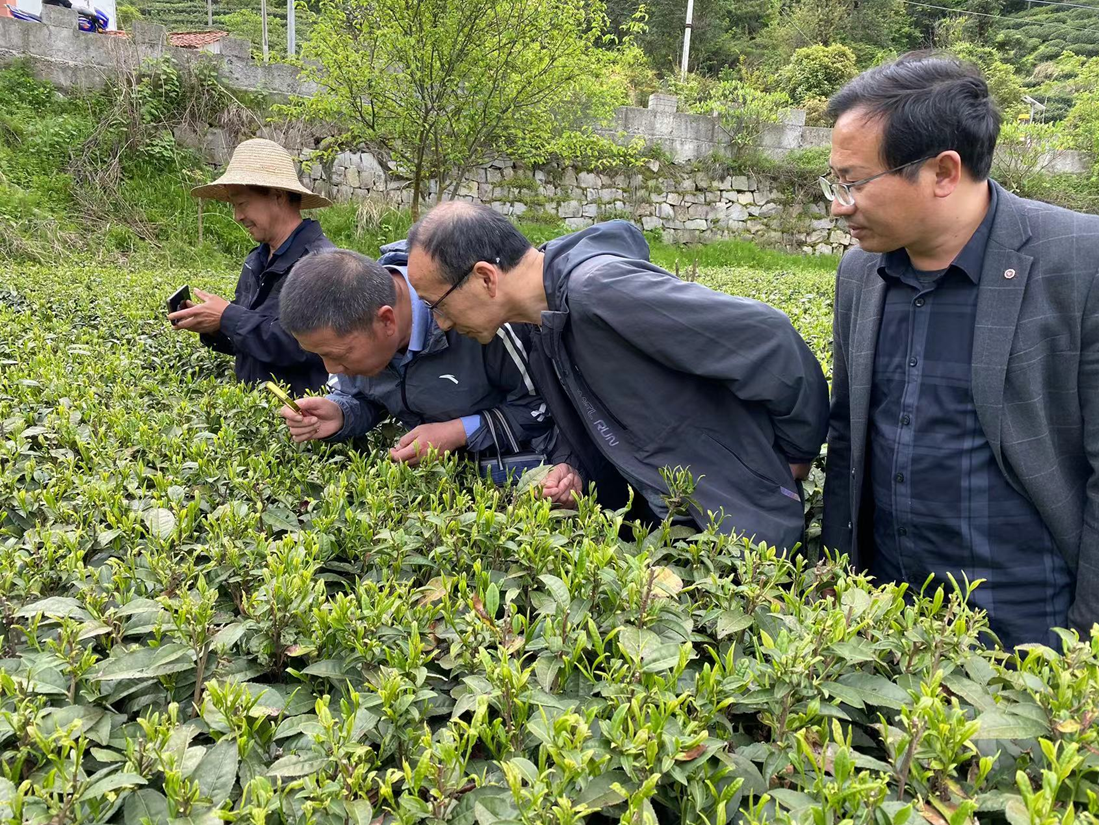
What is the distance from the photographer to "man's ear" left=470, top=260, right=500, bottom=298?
2.28 meters

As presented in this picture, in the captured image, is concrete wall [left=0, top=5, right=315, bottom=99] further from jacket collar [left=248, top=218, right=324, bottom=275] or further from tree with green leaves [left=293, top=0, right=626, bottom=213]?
jacket collar [left=248, top=218, right=324, bottom=275]

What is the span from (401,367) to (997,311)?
178cm

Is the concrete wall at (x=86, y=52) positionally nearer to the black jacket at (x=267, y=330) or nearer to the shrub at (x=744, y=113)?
→ the shrub at (x=744, y=113)

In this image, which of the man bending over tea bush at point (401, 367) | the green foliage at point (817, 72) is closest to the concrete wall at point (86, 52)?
the man bending over tea bush at point (401, 367)

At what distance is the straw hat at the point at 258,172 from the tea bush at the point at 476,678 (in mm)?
2003

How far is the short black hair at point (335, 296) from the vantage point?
2498 millimetres

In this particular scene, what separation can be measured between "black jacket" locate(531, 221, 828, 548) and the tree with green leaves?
27.1 feet

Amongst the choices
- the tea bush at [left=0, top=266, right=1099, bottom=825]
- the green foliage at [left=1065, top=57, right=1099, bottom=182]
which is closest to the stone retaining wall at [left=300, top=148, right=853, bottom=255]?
the green foliage at [left=1065, top=57, right=1099, bottom=182]

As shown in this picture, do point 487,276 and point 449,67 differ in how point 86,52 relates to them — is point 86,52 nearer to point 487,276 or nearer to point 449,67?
point 449,67

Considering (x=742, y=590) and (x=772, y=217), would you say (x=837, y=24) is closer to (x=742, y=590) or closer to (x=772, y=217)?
(x=772, y=217)

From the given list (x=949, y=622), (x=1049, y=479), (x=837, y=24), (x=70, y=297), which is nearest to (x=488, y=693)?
(x=949, y=622)

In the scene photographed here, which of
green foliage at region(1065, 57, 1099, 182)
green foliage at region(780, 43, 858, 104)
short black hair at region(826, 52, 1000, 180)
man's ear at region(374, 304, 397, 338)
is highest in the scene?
green foliage at region(780, 43, 858, 104)

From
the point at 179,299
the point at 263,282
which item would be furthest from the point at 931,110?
the point at 179,299

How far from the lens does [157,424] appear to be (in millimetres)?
2641
